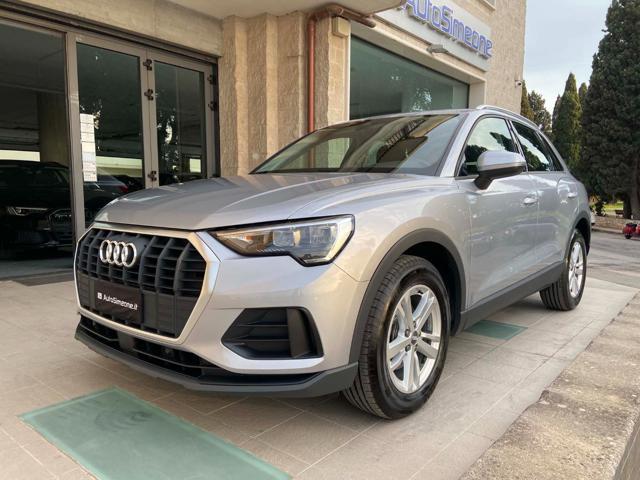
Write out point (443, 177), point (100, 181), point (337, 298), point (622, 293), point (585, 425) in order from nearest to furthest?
point (337, 298) → point (585, 425) → point (443, 177) → point (622, 293) → point (100, 181)

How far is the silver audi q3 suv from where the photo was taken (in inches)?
76.2

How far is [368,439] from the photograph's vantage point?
2223 mm

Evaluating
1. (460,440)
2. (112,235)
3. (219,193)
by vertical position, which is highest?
(219,193)

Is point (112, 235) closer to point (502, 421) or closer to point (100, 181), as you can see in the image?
point (502, 421)

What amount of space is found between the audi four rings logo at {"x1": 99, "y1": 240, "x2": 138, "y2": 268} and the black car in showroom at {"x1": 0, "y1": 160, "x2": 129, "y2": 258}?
5.56m

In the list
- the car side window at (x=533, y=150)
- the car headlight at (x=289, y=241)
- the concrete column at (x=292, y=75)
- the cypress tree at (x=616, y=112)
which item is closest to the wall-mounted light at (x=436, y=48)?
the concrete column at (x=292, y=75)

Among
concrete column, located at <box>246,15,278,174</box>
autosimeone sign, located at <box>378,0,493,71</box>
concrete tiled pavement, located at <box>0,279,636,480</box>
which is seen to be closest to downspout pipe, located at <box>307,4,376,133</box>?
concrete column, located at <box>246,15,278,174</box>

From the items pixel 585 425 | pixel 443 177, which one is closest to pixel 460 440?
pixel 585 425

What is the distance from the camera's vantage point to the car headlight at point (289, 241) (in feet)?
6.44

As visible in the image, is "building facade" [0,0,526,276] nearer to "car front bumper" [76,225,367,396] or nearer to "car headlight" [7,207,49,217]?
"car headlight" [7,207,49,217]

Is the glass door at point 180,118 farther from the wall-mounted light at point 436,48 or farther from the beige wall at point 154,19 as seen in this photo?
the wall-mounted light at point 436,48

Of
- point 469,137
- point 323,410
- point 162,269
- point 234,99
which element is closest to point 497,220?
point 469,137

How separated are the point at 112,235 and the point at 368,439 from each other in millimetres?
1528

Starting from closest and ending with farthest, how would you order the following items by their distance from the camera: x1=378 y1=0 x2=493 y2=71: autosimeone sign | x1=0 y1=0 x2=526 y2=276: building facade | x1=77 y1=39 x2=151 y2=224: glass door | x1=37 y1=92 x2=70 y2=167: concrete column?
x1=0 y1=0 x2=526 y2=276: building facade → x1=77 y1=39 x2=151 y2=224: glass door → x1=37 y1=92 x2=70 y2=167: concrete column → x1=378 y1=0 x2=493 y2=71: autosimeone sign
